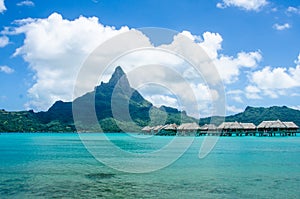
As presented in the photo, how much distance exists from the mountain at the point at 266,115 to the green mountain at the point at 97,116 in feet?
109

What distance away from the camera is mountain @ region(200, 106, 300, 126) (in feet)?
554

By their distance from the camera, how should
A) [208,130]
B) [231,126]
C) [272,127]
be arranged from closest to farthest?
[272,127]
[231,126]
[208,130]

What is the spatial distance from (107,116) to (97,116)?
14.4 ft

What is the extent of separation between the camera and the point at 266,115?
174 metres

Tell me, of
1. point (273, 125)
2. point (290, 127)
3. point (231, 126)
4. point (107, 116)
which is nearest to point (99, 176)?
point (231, 126)

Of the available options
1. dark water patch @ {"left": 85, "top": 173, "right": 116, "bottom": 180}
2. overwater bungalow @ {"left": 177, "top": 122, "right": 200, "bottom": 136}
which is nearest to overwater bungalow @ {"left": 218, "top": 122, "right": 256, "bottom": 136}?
overwater bungalow @ {"left": 177, "top": 122, "right": 200, "bottom": 136}

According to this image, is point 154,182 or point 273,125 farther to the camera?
point 273,125

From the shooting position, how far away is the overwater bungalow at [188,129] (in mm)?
95438

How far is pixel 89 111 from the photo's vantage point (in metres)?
165

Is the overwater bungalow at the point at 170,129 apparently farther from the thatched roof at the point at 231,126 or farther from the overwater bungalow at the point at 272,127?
the overwater bungalow at the point at 272,127

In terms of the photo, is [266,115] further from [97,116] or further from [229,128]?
[229,128]

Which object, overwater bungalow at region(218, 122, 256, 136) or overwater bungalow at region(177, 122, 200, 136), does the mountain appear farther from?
overwater bungalow at region(177, 122, 200, 136)

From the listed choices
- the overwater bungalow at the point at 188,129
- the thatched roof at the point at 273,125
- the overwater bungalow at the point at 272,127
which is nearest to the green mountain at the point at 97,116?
the overwater bungalow at the point at 188,129

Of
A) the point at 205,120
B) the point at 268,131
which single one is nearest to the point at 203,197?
the point at 268,131
